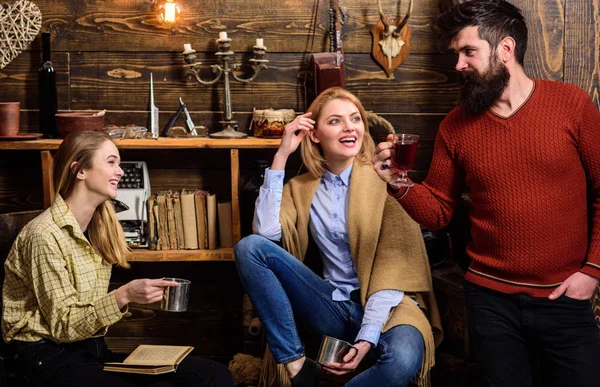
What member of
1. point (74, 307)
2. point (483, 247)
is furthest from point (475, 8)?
point (74, 307)

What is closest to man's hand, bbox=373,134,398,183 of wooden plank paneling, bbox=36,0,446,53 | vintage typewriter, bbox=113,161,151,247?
wooden plank paneling, bbox=36,0,446,53

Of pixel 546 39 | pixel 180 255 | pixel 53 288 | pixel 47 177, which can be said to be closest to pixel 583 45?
pixel 546 39

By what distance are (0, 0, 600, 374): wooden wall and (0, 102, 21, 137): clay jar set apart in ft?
0.94

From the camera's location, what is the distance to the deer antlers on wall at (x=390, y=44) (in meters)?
3.53

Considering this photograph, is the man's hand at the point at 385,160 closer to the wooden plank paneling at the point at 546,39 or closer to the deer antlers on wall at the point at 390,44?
the wooden plank paneling at the point at 546,39

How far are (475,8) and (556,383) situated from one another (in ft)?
4.17

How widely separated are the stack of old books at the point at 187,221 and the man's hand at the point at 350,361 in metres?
1.03

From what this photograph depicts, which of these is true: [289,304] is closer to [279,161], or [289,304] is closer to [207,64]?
[279,161]

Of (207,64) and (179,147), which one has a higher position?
(207,64)

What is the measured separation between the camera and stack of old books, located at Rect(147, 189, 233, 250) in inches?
136

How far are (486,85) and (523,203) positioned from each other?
0.41 meters

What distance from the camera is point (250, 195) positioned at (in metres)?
3.48

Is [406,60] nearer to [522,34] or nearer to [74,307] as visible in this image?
[522,34]

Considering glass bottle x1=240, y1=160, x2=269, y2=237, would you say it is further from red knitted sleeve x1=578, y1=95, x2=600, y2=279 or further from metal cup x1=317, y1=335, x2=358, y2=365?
red knitted sleeve x1=578, y1=95, x2=600, y2=279
